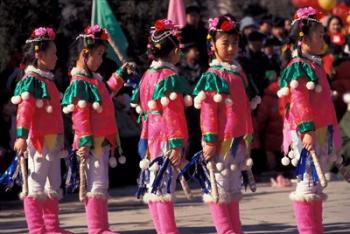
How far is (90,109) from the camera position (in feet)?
28.9

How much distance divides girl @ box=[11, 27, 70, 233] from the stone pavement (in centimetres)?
79

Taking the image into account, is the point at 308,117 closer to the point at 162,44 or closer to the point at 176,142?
the point at 176,142

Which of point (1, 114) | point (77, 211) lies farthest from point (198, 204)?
point (1, 114)

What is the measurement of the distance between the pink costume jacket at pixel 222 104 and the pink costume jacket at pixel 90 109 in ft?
3.45

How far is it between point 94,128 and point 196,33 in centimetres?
507

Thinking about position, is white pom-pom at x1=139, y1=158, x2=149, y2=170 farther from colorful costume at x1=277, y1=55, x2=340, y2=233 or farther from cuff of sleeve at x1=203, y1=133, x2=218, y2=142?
colorful costume at x1=277, y1=55, x2=340, y2=233

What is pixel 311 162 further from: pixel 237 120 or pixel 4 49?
pixel 4 49

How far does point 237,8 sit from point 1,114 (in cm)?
1701

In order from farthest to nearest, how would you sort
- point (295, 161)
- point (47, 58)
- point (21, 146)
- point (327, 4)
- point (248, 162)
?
point (327, 4) < point (47, 58) < point (21, 146) < point (248, 162) < point (295, 161)

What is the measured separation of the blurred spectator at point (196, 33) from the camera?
13555 mm

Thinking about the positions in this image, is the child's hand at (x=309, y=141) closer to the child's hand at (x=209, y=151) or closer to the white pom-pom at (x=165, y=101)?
the child's hand at (x=209, y=151)

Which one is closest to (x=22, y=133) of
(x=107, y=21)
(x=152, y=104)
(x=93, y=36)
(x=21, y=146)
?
(x=21, y=146)

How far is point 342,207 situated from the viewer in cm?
1052

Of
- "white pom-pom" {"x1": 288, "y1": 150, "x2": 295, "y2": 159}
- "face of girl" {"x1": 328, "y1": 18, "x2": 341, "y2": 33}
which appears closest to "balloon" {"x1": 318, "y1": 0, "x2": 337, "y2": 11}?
"face of girl" {"x1": 328, "y1": 18, "x2": 341, "y2": 33}
